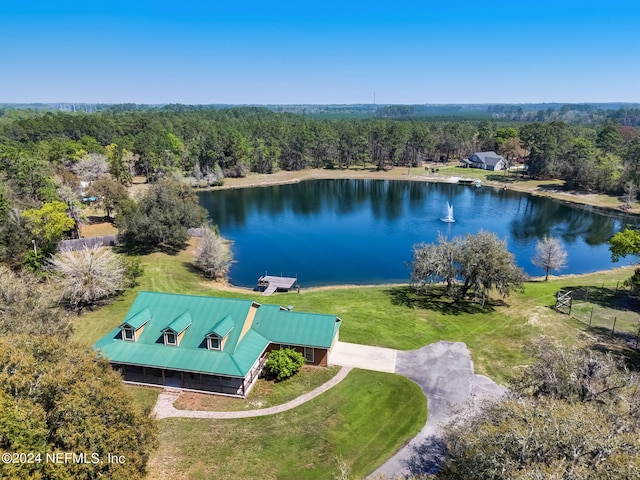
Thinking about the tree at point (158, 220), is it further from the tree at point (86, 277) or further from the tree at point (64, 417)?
the tree at point (64, 417)

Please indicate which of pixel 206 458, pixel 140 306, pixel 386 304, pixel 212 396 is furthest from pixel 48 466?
pixel 386 304

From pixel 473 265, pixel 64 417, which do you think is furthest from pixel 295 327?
pixel 473 265

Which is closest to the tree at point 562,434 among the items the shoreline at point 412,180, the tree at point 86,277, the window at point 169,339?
the window at point 169,339

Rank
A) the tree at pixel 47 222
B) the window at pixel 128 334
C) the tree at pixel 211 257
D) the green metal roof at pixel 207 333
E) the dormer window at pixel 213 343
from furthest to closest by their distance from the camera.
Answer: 1. the tree at pixel 211 257
2. the tree at pixel 47 222
3. the window at pixel 128 334
4. the dormer window at pixel 213 343
5. the green metal roof at pixel 207 333

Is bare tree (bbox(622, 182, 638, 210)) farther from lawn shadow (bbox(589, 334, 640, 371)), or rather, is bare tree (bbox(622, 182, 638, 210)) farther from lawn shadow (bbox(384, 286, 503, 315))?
lawn shadow (bbox(589, 334, 640, 371))

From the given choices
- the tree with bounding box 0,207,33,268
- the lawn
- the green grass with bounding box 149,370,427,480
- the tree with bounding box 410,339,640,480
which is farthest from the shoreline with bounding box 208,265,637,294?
the tree with bounding box 410,339,640,480
